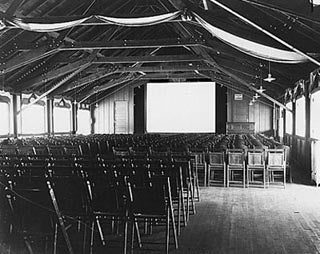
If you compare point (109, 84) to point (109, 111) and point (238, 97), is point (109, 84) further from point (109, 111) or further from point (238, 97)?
point (238, 97)

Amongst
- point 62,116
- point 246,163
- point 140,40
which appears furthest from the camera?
point 62,116

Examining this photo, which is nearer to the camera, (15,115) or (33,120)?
(15,115)

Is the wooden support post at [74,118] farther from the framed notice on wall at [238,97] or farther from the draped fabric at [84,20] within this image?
the draped fabric at [84,20]

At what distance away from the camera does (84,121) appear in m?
24.0

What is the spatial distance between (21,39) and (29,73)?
3.77 meters

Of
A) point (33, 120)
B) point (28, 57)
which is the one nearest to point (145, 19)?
point (28, 57)

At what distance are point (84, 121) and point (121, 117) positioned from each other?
234 centimetres

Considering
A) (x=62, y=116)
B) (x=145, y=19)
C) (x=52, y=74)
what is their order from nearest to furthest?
(x=145, y=19)
(x=52, y=74)
(x=62, y=116)

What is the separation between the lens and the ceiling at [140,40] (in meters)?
8.02

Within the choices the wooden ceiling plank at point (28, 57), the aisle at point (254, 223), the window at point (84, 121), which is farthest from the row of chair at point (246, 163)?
the window at point (84, 121)

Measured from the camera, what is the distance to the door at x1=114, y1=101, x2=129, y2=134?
25.0 meters

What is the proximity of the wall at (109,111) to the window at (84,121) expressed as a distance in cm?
75

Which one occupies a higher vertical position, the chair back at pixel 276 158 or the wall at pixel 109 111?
the wall at pixel 109 111

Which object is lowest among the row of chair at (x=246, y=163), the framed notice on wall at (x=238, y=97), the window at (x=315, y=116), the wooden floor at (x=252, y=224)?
the wooden floor at (x=252, y=224)
